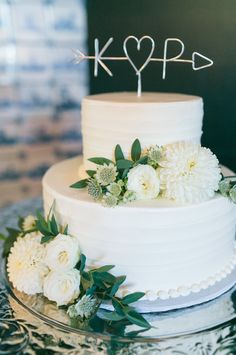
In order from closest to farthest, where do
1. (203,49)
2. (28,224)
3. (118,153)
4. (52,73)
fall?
(118,153) → (28,224) → (203,49) → (52,73)

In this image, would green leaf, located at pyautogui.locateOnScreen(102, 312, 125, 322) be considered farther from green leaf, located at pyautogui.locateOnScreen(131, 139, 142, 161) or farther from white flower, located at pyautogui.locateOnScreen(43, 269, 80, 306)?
green leaf, located at pyautogui.locateOnScreen(131, 139, 142, 161)

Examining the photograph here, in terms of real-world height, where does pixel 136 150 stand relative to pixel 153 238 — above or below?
above

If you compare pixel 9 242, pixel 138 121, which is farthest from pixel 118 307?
pixel 9 242

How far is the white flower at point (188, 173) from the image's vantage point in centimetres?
131

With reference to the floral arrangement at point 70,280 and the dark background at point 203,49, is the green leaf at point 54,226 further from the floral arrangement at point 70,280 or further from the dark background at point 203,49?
the dark background at point 203,49

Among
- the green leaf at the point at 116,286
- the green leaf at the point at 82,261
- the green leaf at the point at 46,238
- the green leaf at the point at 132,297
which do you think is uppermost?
the green leaf at the point at 46,238

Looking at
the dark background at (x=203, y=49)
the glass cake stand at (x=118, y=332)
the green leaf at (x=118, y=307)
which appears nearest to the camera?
the glass cake stand at (x=118, y=332)

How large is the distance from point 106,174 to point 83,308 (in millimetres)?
376

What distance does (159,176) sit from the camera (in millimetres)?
1349

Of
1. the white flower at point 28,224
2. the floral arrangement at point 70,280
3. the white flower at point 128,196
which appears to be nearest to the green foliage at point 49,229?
the floral arrangement at point 70,280

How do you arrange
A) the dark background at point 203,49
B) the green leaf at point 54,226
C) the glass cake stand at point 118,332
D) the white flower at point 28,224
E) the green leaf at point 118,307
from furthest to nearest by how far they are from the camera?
the dark background at point 203,49 → the white flower at point 28,224 → the green leaf at point 54,226 → the green leaf at point 118,307 → the glass cake stand at point 118,332

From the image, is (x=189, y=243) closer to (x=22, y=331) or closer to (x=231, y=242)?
(x=231, y=242)

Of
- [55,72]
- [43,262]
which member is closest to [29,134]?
[55,72]

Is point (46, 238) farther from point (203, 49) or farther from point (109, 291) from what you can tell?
point (203, 49)
